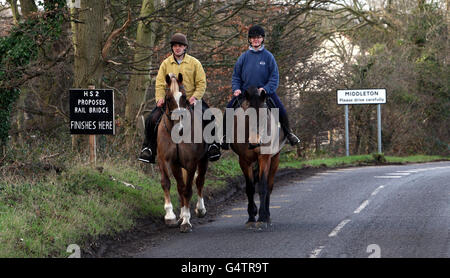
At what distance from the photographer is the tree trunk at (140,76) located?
61.5ft

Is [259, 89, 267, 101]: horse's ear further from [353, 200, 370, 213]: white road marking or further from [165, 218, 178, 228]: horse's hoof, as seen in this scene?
[353, 200, 370, 213]: white road marking

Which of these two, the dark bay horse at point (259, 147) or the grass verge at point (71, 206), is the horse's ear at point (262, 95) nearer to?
the dark bay horse at point (259, 147)

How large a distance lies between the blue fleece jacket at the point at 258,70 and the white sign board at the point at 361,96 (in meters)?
19.4

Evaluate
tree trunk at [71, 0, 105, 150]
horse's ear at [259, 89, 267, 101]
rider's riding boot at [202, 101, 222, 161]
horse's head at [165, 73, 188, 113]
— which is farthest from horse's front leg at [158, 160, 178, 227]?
tree trunk at [71, 0, 105, 150]

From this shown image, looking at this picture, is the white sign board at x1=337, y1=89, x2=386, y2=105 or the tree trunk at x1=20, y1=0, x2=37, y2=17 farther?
the white sign board at x1=337, y1=89, x2=386, y2=105

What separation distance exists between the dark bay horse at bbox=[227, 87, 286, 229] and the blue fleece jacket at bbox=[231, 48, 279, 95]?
636mm

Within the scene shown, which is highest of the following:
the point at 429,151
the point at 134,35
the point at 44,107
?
the point at 134,35

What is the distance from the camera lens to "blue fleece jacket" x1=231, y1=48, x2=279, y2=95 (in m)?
12.2

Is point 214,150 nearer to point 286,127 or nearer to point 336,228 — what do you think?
point 286,127

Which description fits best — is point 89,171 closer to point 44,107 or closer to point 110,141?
point 110,141
